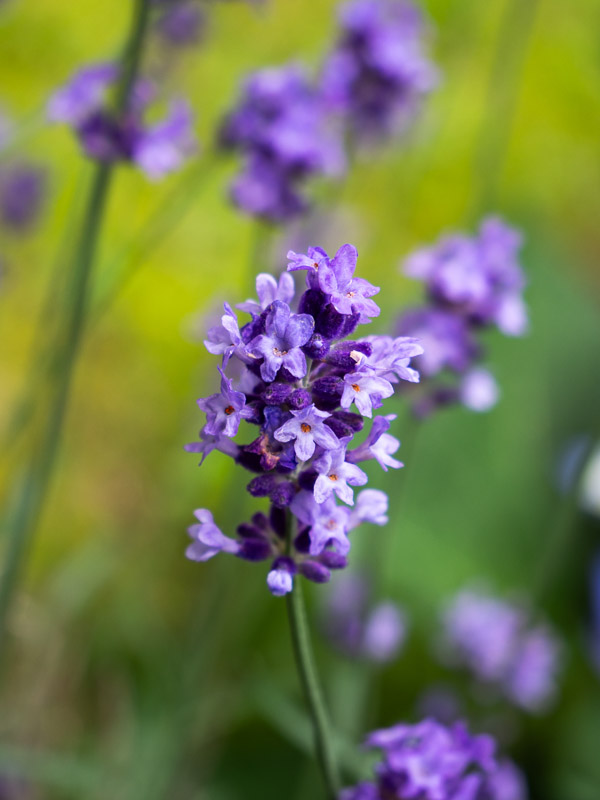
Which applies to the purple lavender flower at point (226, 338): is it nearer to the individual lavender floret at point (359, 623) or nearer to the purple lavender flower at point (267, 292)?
the purple lavender flower at point (267, 292)

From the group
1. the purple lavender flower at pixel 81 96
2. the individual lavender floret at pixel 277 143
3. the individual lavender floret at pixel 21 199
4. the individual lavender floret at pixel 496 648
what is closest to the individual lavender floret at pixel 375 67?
the individual lavender floret at pixel 277 143

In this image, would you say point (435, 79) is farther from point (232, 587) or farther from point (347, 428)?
point (347, 428)

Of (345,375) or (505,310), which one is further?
(505,310)

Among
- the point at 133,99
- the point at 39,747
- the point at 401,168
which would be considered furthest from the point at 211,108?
the point at 39,747

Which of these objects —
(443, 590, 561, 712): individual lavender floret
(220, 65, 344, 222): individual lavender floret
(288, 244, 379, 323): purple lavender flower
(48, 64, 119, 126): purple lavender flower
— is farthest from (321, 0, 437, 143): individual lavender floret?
(443, 590, 561, 712): individual lavender floret

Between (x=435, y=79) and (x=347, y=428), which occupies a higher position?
(x=435, y=79)

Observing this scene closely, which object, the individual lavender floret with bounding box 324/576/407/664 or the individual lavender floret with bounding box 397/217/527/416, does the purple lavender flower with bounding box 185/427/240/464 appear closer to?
the individual lavender floret with bounding box 397/217/527/416

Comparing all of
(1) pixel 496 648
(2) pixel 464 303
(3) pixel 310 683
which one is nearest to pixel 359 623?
(1) pixel 496 648
